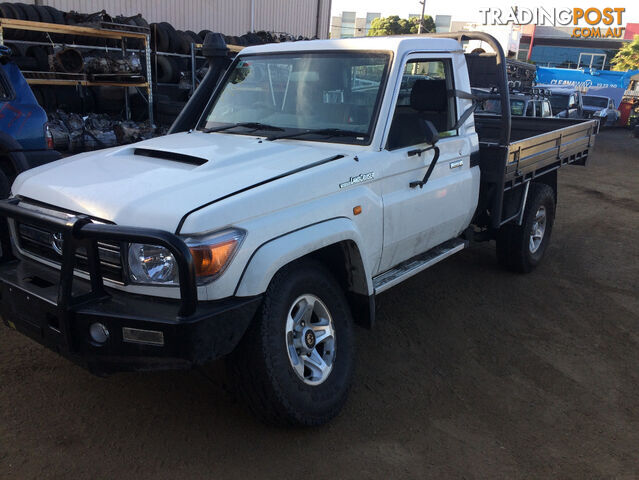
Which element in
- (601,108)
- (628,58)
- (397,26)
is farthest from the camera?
(397,26)

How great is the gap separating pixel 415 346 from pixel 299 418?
4.82 ft

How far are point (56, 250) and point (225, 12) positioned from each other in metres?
16.1

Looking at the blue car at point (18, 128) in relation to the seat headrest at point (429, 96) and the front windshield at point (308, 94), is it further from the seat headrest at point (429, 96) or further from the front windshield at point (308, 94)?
the seat headrest at point (429, 96)

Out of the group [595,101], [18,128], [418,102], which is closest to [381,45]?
[418,102]

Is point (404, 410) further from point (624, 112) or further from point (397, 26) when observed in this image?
point (397, 26)

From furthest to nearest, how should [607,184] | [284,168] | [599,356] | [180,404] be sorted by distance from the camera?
[607,184] < [599,356] < [180,404] < [284,168]

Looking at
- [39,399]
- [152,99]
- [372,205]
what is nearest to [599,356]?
[372,205]

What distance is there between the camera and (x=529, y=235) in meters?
5.45

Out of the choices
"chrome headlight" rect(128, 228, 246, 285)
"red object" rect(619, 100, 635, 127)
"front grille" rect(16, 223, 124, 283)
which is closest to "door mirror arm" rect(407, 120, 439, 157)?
"chrome headlight" rect(128, 228, 246, 285)

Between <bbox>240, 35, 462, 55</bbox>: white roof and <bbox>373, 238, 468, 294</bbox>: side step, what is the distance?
1.44 metres

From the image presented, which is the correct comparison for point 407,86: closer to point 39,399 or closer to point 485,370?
point 485,370

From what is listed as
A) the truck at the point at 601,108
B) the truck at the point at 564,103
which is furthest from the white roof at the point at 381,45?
the truck at the point at 601,108

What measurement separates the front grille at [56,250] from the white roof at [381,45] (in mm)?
2131

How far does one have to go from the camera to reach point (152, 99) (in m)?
11.7
